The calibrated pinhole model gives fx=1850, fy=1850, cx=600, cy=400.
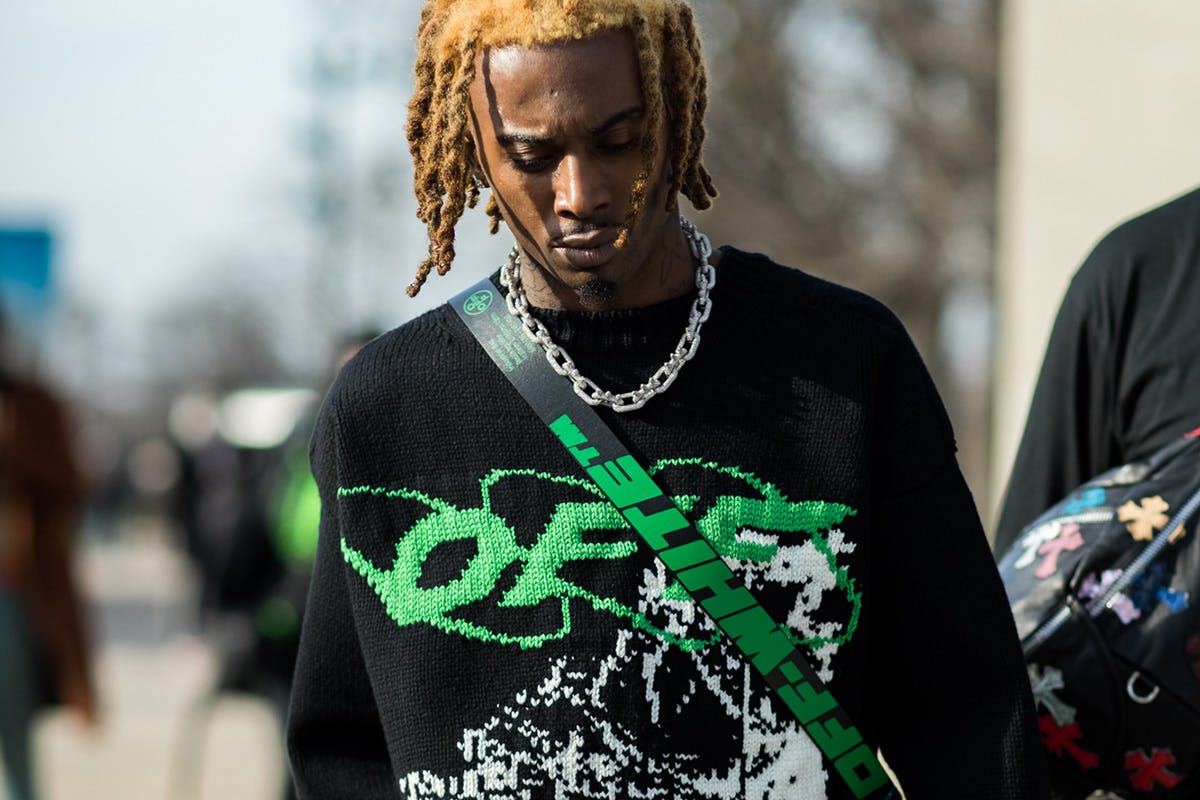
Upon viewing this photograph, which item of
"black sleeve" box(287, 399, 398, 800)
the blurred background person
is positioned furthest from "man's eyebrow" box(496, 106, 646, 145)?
the blurred background person

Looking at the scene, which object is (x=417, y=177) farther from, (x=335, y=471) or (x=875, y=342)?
(x=875, y=342)

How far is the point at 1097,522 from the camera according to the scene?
111 inches

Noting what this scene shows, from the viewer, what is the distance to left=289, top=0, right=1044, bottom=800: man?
238cm

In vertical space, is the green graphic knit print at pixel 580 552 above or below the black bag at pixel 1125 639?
above

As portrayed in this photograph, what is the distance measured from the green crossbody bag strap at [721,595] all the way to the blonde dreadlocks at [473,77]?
27cm

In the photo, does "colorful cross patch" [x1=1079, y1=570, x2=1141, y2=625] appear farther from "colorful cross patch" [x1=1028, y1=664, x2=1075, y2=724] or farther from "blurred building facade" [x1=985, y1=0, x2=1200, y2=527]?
"blurred building facade" [x1=985, y1=0, x2=1200, y2=527]

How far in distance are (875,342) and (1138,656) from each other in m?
0.65

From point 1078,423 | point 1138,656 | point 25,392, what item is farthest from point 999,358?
point 1138,656

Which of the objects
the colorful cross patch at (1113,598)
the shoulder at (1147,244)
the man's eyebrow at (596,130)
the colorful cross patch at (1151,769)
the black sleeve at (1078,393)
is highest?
the man's eyebrow at (596,130)

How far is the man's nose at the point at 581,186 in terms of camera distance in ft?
7.70

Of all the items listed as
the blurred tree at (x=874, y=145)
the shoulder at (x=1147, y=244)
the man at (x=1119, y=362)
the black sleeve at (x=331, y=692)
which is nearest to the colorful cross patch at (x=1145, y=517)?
the man at (x=1119, y=362)

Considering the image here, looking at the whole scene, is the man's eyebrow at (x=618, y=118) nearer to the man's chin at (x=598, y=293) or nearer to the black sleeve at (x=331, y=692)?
the man's chin at (x=598, y=293)

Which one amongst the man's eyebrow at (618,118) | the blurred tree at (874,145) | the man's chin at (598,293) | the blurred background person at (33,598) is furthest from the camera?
the blurred tree at (874,145)

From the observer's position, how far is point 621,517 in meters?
2.41
